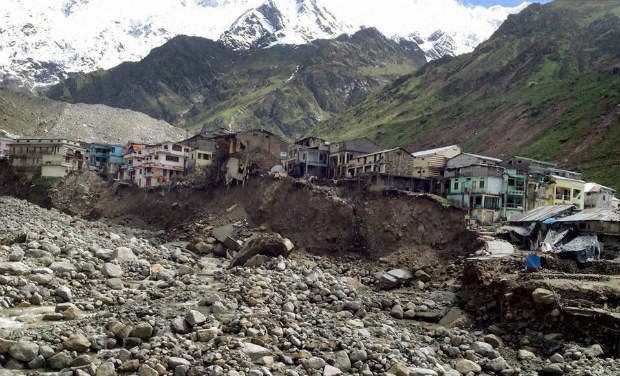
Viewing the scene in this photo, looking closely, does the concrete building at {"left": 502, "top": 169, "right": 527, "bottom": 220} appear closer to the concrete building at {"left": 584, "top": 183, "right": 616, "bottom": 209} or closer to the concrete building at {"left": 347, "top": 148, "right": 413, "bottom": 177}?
the concrete building at {"left": 584, "top": 183, "right": 616, "bottom": 209}

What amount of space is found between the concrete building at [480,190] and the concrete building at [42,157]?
70.3 meters

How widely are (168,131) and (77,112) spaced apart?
90.9 feet

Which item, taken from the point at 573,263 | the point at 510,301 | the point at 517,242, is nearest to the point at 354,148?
the point at 517,242

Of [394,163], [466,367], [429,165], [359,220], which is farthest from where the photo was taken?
[394,163]

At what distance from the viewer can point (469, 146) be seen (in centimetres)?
13250

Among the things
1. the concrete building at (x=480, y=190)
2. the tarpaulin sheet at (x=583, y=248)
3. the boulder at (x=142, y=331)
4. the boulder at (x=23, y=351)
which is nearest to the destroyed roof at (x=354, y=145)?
the concrete building at (x=480, y=190)

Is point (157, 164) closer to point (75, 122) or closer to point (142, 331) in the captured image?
point (75, 122)

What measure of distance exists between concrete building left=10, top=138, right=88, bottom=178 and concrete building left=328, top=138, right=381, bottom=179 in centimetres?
4910

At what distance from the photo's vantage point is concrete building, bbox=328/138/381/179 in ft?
287

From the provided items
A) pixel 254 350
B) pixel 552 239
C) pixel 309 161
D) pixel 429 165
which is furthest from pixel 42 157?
pixel 254 350

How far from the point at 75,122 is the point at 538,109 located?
125302 millimetres

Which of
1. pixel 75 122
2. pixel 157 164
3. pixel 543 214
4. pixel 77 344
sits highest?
pixel 75 122

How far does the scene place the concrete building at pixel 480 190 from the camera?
6525 cm

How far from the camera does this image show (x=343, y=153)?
3469 inches
